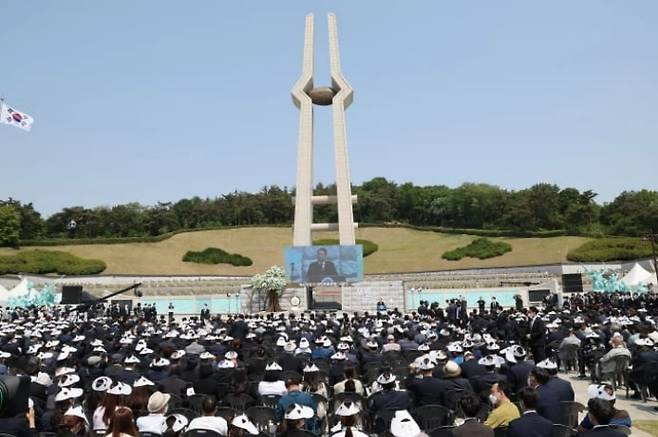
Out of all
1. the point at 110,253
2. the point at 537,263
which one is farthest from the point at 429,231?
the point at 110,253

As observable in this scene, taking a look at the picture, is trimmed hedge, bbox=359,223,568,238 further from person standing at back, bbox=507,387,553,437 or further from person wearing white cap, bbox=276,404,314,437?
person wearing white cap, bbox=276,404,314,437

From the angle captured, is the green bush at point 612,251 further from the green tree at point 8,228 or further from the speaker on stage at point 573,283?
the green tree at point 8,228

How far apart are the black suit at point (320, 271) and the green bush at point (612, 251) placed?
3263 cm

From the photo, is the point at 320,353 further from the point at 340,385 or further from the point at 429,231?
the point at 429,231

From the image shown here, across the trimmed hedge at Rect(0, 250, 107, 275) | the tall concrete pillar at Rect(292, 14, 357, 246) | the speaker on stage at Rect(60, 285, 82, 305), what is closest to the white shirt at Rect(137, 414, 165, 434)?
the speaker on stage at Rect(60, 285, 82, 305)

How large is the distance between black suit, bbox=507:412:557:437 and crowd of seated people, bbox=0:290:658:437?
10 mm

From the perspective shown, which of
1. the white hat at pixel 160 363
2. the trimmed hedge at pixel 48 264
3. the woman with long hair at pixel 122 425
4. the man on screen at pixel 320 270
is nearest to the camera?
the woman with long hair at pixel 122 425

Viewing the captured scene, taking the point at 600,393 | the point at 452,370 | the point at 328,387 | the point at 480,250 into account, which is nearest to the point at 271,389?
the point at 328,387

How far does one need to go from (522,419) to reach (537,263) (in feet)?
196

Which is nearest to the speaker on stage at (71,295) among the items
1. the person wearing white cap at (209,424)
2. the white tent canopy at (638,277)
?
the person wearing white cap at (209,424)

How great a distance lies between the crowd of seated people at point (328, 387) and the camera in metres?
5.77

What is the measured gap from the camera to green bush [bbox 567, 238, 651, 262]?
57.4 metres

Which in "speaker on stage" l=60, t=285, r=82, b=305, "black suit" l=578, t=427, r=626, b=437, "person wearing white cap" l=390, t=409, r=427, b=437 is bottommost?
"black suit" l=578, t=427, r=626, b=437

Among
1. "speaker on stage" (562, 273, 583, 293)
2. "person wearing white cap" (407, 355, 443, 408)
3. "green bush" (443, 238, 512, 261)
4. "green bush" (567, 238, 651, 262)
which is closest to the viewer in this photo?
"person wearing white cap" (407, 355, 443, 408)
